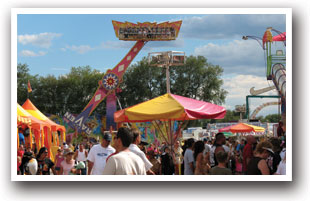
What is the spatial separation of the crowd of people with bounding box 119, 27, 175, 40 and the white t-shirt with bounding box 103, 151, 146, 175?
28.6 meters

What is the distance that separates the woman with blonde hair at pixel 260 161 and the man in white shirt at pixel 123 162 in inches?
84.9

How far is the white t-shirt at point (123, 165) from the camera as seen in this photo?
215 inches

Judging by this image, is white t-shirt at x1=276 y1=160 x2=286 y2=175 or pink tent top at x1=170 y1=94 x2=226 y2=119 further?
pink tent top at x1=170 y1=94 x2=226 y2=119

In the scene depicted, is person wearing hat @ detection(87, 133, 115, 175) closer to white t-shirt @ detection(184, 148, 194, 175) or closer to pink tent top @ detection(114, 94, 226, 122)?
pink tent top @ detection(114, 94, 226, 122)

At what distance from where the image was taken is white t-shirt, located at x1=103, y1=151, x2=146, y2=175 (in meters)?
5.46

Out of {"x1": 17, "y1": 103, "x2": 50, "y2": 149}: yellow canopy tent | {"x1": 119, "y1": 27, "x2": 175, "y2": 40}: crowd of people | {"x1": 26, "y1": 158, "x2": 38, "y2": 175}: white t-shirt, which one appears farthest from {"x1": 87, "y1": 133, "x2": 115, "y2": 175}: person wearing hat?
{"x1": 119, "y1": 27, "x2": 175, "y2": 40}: crowd of people

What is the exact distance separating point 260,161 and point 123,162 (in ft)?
8.72

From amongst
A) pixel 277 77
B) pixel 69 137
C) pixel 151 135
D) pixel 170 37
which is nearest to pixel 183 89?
pixel 151 135

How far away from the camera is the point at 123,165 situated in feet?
18.0

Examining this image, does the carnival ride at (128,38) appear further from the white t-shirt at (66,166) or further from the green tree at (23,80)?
the white t-shirt at (66,166)

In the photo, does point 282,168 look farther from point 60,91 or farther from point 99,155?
point 60,91

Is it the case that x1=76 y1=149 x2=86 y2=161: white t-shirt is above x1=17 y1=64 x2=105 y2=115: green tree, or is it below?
below
